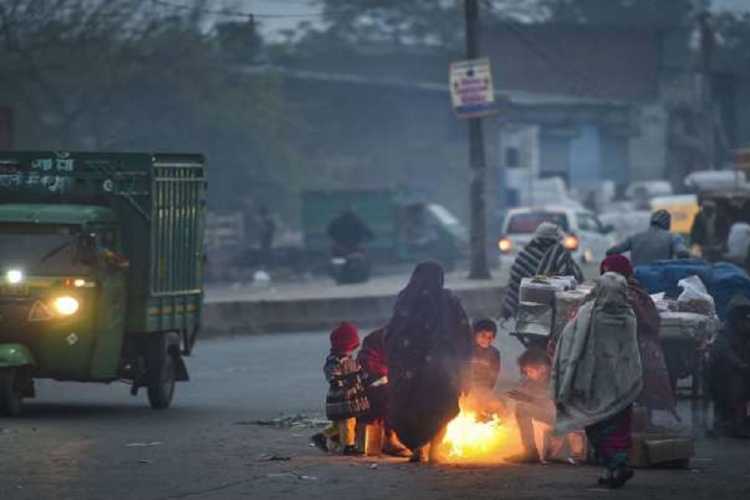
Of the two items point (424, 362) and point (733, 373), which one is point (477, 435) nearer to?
point (424, 362)

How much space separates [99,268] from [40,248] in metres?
0.58

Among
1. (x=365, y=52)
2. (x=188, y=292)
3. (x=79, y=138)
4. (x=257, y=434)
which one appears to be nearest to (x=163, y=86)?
(x=79, y=138)

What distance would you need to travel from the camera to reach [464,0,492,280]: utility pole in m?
34.7

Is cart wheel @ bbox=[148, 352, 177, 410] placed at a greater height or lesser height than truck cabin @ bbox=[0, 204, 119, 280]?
lesser

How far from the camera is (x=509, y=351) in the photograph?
25125mm

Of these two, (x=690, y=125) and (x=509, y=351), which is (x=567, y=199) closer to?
(x=690, y=125)

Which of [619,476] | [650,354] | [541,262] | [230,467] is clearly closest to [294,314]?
[541,262]

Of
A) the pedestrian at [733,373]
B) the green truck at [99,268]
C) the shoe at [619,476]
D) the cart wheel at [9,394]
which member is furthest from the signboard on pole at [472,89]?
the shoe at [619,476]

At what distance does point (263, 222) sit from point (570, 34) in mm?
33686

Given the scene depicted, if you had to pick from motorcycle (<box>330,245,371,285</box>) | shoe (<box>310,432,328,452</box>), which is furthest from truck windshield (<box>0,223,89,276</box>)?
motorcycle (<box>330,245,371,285</box>)

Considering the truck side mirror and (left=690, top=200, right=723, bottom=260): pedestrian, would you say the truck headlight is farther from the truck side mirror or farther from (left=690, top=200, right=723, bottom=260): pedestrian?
(left=690, top=200, right=723, bottom=260): pedestrian

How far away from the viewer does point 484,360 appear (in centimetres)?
1462

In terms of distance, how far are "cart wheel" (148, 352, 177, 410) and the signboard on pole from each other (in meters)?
16.2

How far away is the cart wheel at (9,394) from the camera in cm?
1628
